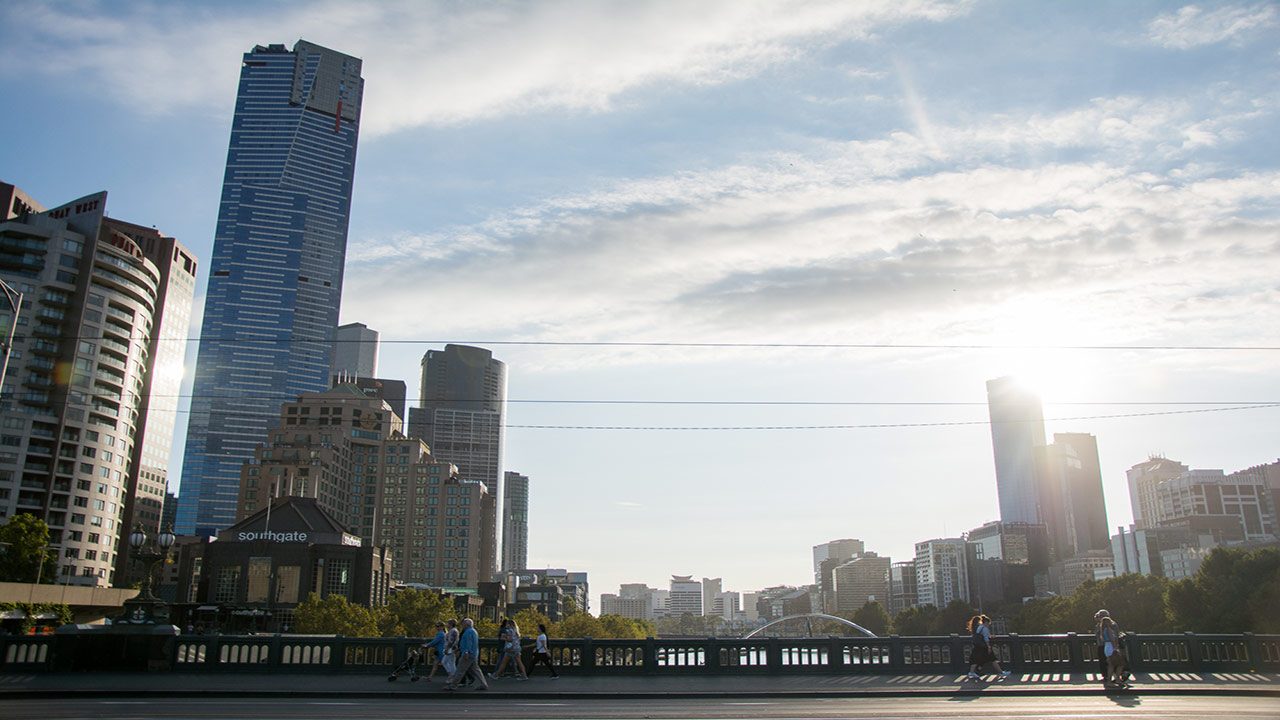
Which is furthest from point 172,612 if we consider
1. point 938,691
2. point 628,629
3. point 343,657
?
point 938,691

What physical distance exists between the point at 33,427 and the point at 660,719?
432ft

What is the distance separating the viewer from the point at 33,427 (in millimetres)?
124750

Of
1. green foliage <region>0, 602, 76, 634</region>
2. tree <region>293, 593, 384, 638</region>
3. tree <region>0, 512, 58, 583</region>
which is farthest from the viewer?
tree <region>293, 593, 384, 638</region>

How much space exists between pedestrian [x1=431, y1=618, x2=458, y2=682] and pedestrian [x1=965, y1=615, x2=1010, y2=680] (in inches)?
571

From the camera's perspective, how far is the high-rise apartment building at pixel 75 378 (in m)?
124

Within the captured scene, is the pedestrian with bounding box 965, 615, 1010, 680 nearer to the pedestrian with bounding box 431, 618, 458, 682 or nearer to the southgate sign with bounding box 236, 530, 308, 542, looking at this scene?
the pedestrian with bounding box 431, 618, 458, 682

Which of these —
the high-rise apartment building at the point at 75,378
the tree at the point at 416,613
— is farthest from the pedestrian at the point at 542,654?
the high-rise apartment building at the point at 75,378

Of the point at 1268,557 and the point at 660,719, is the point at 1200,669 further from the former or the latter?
the point at 1268,557

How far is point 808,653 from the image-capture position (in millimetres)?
30984

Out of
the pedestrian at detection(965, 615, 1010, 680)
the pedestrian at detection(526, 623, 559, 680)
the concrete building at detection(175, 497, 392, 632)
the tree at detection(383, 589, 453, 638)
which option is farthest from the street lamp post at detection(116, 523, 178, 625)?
the concrete building at detection(175, 497, 392, 632)

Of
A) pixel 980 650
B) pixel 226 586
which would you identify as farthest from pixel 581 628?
pixel 980 650

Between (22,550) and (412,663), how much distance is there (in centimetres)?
8345

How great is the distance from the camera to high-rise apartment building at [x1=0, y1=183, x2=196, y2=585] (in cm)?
12412

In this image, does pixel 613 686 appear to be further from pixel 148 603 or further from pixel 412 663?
pixel 148 603
